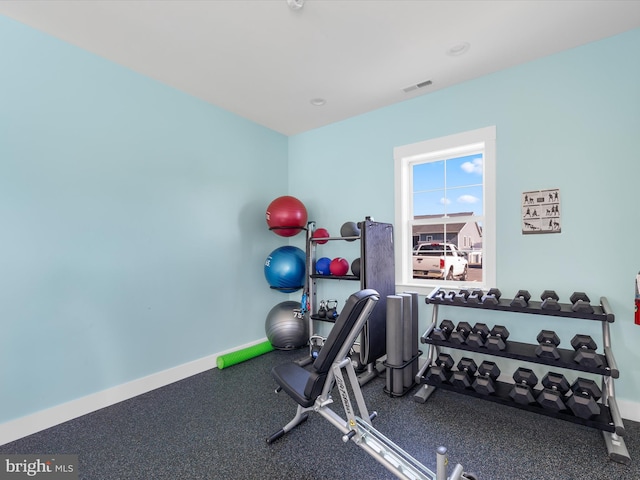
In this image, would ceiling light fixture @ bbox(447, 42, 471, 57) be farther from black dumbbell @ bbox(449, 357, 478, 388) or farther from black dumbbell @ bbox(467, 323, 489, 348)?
black dumbbell @ bbox(449, 357, 478, 388)

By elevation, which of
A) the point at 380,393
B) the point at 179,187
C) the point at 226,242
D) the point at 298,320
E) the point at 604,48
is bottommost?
the point at 380,393

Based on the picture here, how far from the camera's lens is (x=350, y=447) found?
1882 mm

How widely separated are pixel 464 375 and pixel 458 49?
253cm

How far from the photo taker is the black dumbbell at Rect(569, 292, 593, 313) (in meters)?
2.02

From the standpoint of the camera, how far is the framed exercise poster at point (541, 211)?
2.42 m

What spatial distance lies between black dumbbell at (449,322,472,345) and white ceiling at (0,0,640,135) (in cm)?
220

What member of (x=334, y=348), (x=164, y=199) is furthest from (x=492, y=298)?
(x=164, y=199)

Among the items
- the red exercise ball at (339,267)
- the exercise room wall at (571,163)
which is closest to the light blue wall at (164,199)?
the exercise room wall at (571,163)

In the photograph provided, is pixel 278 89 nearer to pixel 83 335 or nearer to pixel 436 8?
pixel 436 8

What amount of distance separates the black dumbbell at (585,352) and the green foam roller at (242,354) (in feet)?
9.35

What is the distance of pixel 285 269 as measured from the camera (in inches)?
137

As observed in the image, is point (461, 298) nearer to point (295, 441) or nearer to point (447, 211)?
Answer: point (447, 211)

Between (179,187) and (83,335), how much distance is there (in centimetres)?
148

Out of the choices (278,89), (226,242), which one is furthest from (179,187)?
(278,89)
